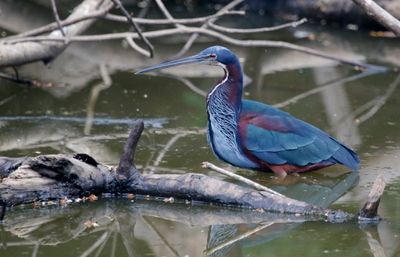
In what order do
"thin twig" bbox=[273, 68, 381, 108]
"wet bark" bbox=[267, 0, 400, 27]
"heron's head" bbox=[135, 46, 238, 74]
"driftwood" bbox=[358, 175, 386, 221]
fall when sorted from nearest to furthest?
"driftwood" bbox=[358, 175, 386, 221] → "heron's head" bbox=[135, 46, 238, 74] → "thin twig" bbox=[273, 68, 381, 108] → "wet bark" bbox=[267, 0, 400, 27]

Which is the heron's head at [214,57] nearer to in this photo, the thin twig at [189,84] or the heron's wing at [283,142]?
the heron's wing at [283,142]

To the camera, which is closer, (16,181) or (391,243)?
(391,243)

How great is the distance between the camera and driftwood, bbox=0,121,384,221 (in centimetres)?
574

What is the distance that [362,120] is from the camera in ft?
27.6

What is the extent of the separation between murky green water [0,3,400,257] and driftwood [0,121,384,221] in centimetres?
9

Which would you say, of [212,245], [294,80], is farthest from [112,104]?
[212,245]

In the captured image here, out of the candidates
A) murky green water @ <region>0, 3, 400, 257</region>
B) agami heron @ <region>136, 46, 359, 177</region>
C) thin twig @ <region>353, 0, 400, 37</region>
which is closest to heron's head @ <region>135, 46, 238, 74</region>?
agami heron @ <region>136, 46, 359, 177</region>

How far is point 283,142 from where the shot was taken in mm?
6754

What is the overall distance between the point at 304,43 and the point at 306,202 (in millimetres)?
6064

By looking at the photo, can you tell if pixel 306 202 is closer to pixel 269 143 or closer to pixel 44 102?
pixel 269 143

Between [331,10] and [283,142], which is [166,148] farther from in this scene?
[331,10]

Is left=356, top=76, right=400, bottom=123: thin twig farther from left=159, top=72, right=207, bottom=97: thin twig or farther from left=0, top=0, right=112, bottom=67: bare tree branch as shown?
left=0, top=0, right=112, bottom=67: bare tree branch

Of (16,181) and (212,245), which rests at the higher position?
(16,181)

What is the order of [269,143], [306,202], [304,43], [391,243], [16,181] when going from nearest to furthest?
[391,243], [16,181], [306,202], [269,143], [304,43]
